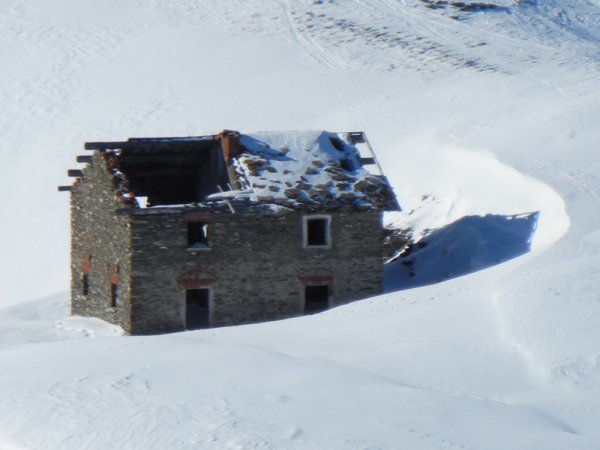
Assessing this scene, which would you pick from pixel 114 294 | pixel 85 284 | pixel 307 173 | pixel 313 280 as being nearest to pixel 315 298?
pixel 313 280

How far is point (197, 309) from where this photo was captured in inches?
1475

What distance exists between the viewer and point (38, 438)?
24.6 metres

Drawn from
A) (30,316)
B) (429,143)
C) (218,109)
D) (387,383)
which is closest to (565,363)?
(387,383)

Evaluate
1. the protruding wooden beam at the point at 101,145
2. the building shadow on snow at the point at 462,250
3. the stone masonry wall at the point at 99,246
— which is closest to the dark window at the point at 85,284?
the stone masonry wall at the point at 99,246

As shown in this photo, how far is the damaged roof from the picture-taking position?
37.1 m

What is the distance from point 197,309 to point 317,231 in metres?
3.27

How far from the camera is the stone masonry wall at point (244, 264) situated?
36.4 metres

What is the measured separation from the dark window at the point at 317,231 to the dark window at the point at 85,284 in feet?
20.4

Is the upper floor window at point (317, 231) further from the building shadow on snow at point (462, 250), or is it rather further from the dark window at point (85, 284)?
the dark window at point (85, 284)

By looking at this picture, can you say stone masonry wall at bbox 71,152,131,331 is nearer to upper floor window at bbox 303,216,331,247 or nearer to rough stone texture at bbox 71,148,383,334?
rough stone texture at bbox 71,148,383,334

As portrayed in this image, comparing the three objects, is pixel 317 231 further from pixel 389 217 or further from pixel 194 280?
pixel 389 217

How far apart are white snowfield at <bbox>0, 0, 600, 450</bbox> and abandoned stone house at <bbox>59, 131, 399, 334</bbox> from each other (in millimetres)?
1750

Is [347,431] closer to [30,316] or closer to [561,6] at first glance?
[30,316]

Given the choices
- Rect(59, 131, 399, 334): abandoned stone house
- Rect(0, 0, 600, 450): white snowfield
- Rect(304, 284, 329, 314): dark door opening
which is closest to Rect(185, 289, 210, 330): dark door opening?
Rect(59, 131, 399, 334): abandoned stone house
